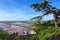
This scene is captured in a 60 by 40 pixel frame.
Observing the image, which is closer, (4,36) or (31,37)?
(31,37)

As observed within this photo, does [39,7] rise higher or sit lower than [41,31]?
higher

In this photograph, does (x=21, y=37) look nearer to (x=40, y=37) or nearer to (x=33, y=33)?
(x=33, y=33)

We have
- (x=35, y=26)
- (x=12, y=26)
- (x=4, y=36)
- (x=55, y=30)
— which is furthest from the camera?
(x=12, y=26)

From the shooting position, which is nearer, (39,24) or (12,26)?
(39,24)

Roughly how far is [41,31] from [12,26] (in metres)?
3.64

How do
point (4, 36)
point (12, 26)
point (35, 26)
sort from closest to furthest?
point (35, 26), point (4, 36), point (12, 26)

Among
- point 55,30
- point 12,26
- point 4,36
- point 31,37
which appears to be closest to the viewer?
point 55,30

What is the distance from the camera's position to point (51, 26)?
5.88m

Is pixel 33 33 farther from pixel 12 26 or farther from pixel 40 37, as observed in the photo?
pixel 12 26

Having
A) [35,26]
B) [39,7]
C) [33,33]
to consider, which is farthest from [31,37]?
[39,7]

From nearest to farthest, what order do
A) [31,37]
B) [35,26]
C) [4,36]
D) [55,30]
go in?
[55,30] < [35,26] < [31,37] < [4,36]

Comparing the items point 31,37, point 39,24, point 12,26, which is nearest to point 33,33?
point 31,37

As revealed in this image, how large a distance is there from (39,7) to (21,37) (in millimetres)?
1333

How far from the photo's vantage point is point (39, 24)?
614cm
